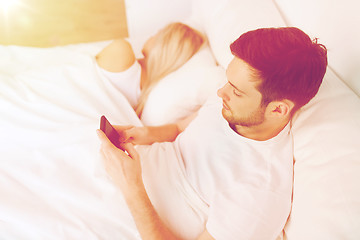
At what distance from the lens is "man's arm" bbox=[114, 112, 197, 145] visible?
1.05 m

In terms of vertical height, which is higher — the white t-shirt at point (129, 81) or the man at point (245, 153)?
the white t-shirt at point (129, 81)

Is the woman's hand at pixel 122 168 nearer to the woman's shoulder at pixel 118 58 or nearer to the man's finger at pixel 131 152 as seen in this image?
the man's finger at pixel 131 152

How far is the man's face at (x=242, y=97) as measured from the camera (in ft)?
2.53

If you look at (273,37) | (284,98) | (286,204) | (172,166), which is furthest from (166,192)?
(273,37)

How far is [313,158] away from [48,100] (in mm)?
1046

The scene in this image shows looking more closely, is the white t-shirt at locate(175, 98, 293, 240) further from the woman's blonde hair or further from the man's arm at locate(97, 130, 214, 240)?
the woman's blonde hair

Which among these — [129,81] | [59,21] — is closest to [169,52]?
[129,81]

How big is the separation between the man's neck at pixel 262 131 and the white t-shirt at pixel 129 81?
68cm

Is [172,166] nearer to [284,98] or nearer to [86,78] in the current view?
[284,98]

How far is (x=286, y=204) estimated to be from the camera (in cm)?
78

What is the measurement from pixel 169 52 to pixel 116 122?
1.49ft

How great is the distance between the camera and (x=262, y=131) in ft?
2.87

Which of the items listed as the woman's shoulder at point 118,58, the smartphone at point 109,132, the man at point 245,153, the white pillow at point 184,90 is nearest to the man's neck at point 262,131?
the man at point 245,153

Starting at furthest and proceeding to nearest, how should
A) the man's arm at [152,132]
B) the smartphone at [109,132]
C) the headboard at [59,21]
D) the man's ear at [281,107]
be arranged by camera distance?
the headboard at [59,21] → the man's arm at [152,132] → the smartphone at [109,132] → the man's ear at [281,107]
